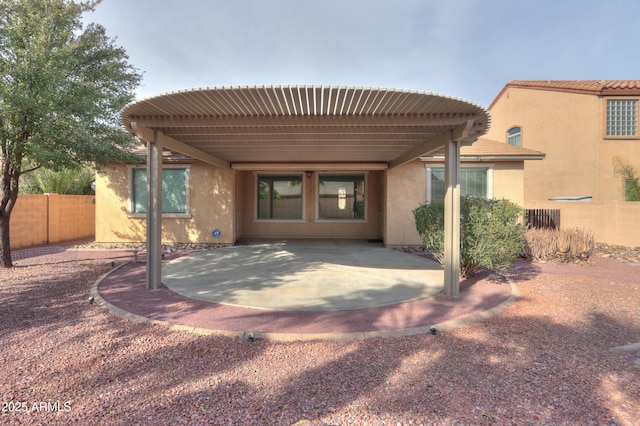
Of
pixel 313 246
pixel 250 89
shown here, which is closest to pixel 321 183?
pixel 313 246

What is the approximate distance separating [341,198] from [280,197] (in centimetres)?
251

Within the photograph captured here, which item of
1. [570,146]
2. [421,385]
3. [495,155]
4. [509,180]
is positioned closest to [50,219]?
[421,385]

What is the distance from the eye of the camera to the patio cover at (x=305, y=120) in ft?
13.0

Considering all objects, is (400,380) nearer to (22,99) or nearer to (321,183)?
(22,99)

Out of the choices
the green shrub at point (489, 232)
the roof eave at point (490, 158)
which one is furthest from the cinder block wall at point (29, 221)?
the roof eave at point (490, 158)

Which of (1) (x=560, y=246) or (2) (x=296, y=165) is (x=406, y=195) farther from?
(1) (x=560, y=246)

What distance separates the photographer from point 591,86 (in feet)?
49.2

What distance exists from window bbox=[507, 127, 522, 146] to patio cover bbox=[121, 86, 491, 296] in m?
15.5

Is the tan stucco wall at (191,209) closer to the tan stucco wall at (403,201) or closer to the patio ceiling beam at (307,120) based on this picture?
the patio ceiling beam at (307,120)

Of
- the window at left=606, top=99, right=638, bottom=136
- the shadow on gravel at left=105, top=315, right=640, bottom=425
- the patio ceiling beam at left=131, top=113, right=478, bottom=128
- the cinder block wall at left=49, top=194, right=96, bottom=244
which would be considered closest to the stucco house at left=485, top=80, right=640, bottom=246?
the window at left=606, top=99, right=638, bottom=136

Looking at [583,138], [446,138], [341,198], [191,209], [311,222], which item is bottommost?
[311,222]

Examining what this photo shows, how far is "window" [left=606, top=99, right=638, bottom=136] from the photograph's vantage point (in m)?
14.6

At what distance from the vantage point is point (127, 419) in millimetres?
2051

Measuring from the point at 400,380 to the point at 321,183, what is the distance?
965 centimetres
